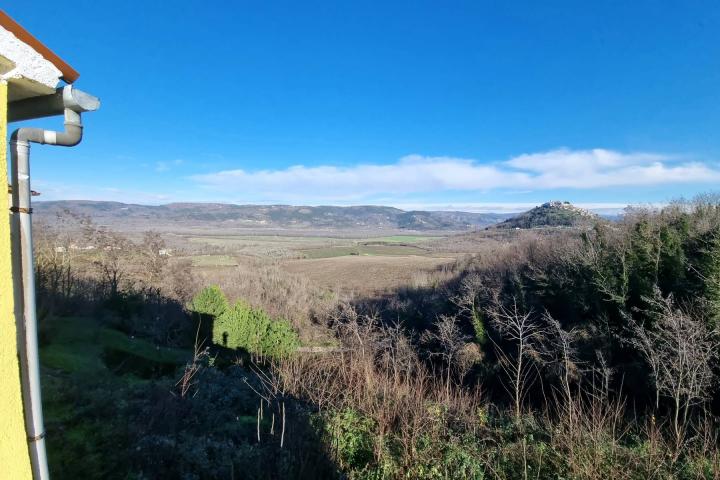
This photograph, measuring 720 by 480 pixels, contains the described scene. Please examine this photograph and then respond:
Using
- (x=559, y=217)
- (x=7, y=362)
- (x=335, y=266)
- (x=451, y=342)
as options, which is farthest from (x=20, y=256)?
(x=335, y=266)

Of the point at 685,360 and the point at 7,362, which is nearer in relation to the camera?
the point at 7,362

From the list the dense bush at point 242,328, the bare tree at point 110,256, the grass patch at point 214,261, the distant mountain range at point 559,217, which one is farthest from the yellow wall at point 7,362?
the grass patch at point 214,261

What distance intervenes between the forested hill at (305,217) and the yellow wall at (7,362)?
124011mm

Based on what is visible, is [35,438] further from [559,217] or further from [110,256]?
[559,217]

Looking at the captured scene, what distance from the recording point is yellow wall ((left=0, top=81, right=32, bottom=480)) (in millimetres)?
1554

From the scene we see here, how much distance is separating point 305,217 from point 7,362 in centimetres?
14571

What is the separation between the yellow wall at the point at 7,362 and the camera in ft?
5.10

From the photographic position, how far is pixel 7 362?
1.58m

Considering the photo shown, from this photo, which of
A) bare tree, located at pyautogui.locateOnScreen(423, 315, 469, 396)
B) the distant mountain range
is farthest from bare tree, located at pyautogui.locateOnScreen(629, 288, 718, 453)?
the distant mountain range

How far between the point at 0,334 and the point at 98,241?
23.1m

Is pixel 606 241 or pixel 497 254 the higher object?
pixel 606 241

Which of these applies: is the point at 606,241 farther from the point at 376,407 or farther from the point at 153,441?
the point at 153,441

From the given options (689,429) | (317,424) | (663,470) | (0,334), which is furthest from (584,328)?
(0,334)

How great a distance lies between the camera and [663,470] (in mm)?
6027
